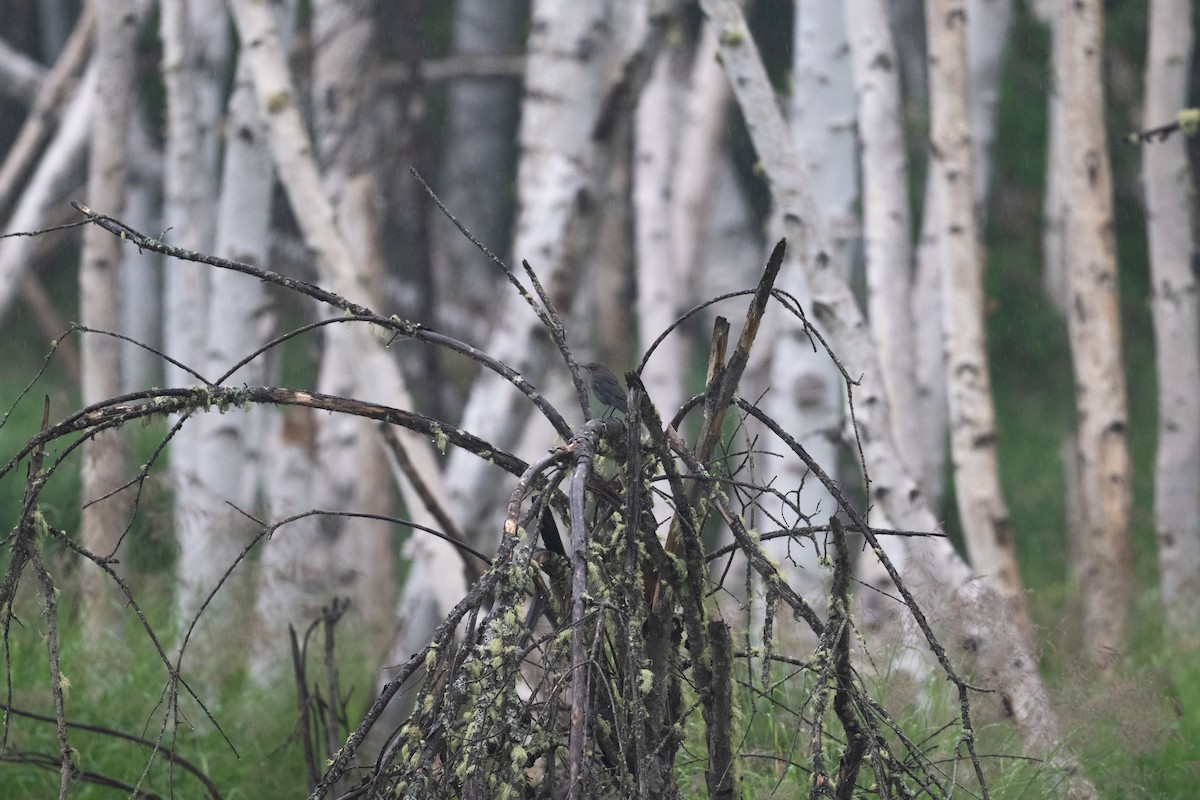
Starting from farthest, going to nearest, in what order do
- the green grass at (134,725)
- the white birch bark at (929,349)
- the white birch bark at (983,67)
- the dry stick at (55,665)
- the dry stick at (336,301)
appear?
the white birch bark at (983,67) → the white birch bark at (929,349) → the green grass at (134,725) → the dry stick at (336,301) → the dry stick at (55,665)

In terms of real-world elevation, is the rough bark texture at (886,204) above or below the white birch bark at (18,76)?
below

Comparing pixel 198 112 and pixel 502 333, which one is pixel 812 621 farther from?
pixel 198 112

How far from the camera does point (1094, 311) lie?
4.80 metres

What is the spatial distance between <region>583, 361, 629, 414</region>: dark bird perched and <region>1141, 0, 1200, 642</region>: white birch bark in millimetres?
3883

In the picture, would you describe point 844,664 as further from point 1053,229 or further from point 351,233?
point 1053,229

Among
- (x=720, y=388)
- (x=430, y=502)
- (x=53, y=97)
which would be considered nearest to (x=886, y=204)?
(x=430, y=502)

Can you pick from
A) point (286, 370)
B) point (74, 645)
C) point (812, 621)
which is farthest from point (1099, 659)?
point (286, 370)

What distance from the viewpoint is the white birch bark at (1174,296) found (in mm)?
5066

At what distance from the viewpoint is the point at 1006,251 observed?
10008 mm

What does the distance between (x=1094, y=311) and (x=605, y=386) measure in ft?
11.3

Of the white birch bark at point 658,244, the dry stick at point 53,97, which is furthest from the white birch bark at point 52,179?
the white birch bark at point 658,244

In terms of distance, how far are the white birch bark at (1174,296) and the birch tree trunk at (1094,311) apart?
415 millimetres

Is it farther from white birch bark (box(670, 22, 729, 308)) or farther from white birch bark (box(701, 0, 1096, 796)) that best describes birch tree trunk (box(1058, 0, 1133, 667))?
white birch bark (box(670, 22, 729, 308))

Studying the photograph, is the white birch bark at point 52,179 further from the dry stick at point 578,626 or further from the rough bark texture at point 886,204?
the dry stick at point 578,626
